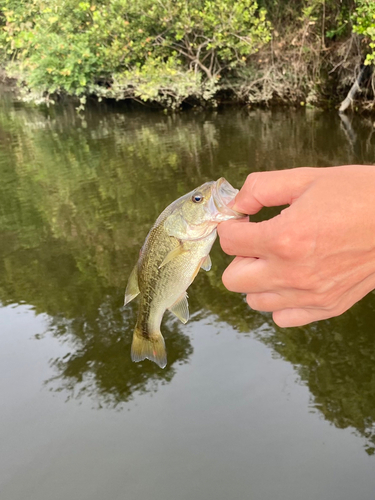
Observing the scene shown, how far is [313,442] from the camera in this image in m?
3.99

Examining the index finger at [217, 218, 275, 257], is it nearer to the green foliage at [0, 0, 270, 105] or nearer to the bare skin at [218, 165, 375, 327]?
the bare skin at [218, 165, 375, 327]

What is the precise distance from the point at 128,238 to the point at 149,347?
5.42 m

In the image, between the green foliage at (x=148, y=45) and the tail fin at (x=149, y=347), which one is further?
the green foliage at (x=148, y=45)

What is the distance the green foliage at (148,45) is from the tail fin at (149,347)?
667 inches

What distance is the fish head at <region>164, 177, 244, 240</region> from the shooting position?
2206 millimetres

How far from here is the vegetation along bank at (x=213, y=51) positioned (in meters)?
17.5

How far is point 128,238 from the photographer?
8133 millimetres

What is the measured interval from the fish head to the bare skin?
1.33 ft

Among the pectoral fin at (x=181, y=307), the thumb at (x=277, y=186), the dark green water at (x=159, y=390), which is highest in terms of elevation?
the thumb at (x=277, y=186)

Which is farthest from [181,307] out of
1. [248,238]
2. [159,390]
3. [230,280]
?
[159,390]

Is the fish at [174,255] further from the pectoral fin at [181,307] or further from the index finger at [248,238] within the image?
the index finger at [248,238]

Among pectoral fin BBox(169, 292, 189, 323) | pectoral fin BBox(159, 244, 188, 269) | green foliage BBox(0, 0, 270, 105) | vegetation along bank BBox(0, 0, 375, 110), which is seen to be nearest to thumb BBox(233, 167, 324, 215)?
pectoral fin BBox(159, 244, 188, 269)

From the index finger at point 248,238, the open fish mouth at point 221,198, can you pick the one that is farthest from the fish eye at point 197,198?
the index finger at point 248,238

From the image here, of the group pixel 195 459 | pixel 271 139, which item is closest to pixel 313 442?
pixel 195 459
